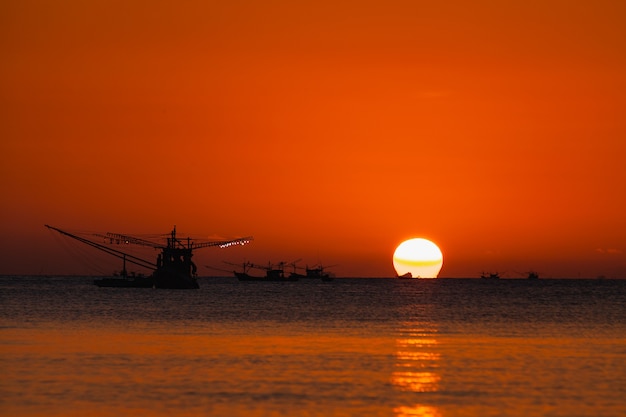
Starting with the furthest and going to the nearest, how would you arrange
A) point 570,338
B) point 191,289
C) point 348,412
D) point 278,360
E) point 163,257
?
point 191,289 < point 163,257 < point 570,338 < point 278,360 < point 348,412

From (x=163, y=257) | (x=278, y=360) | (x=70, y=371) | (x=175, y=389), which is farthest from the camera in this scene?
(x=163, y=257)

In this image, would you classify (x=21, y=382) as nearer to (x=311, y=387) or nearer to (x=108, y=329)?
(x=311, y=387)

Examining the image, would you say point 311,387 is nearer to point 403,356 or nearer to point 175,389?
point 175,389

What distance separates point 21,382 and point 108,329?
33716 millimetres

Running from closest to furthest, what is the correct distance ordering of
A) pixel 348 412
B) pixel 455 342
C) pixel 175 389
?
pixel 348 412 < pixel 175 389 < pixel 455 342

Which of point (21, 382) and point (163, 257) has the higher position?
point (163, 257)

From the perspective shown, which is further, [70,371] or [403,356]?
[403,356]

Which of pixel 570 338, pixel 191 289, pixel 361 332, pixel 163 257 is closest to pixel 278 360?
pixel 361 332

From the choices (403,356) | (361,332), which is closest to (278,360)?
(403,356)

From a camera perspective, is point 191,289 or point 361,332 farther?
point 191,289

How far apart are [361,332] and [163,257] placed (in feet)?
376

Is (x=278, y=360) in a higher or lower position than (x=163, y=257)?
lower

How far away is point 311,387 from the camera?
3891 centimetres

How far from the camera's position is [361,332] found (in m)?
73.6
